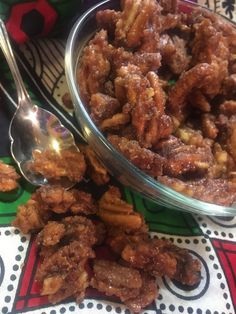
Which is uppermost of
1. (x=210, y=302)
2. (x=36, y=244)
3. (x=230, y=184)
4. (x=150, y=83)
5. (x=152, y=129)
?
(x=150, y=83)

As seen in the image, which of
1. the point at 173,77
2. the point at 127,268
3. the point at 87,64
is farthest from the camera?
the point at 173,77

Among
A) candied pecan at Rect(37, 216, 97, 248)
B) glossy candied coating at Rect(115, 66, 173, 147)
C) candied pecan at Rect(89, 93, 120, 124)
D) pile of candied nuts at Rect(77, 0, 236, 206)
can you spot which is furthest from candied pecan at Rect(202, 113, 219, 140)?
candied pecan at Rect(37, 216, 97, 248)

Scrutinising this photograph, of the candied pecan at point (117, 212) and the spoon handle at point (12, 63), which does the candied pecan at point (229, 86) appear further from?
the spoon handle at point (12, 63)

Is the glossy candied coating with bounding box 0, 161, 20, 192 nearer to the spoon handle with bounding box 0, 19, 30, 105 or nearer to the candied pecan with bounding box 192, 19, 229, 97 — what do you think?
the spoon handle with bounding box 0, 19, 30, 105

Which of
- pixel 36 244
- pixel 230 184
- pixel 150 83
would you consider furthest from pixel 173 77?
pixel 36 244

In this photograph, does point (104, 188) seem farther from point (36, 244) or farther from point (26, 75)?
point (26, 75)

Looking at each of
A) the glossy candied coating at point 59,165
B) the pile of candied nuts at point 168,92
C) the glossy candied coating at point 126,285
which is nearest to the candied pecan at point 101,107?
the pile of candied nuts at point 168,92

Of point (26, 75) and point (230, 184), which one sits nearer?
point (230, 184)
